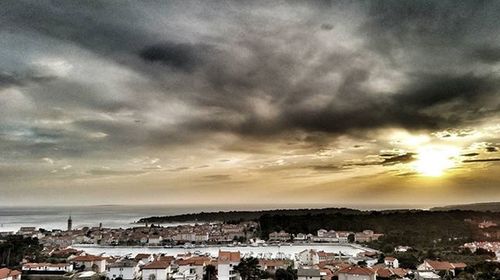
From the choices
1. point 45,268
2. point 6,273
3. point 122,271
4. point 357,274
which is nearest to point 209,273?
point 122,271

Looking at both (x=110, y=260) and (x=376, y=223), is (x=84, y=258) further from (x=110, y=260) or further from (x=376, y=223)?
(x=376, y=223)

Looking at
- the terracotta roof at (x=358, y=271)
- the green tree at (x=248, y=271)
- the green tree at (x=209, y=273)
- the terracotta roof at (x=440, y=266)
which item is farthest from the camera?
the terracotta roof at (x=440, y=266)

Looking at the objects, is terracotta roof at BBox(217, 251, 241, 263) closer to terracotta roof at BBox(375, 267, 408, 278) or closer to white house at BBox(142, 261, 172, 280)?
white house at BBox(142, 261, 172, 280)

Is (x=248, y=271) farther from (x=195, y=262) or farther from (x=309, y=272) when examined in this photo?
(x=195, y=262)

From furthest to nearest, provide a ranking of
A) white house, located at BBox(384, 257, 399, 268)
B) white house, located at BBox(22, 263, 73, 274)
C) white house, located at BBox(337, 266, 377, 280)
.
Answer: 1. white house, located at BBox(384, 257, 399, 268)
2. white house, located at BBox(22, 263, 73, 274)
3. white house, located at BBox(337, 266, 377, 280)

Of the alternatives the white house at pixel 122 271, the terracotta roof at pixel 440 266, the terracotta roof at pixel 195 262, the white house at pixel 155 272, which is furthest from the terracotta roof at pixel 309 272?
the white house at pixel 122 271

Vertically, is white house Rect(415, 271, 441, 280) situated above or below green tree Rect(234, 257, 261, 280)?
below

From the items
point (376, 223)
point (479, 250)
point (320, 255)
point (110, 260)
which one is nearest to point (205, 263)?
point (110, 260)

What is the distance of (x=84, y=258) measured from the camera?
68.4 feet

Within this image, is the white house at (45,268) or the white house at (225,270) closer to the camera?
the white house at (225,270)

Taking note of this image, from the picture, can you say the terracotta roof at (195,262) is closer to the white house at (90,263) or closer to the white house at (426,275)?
the white house at (90,263)

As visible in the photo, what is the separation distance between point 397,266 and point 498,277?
649 cm

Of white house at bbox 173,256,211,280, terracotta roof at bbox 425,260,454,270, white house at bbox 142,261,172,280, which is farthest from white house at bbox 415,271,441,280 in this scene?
white house at bbox 142,261,172,280

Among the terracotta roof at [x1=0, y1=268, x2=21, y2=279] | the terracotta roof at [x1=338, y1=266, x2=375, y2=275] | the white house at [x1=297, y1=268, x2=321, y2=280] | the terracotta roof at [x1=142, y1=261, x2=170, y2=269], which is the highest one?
the terracotta roof at [x1=0, y1=268, x2=21, y2=279]
